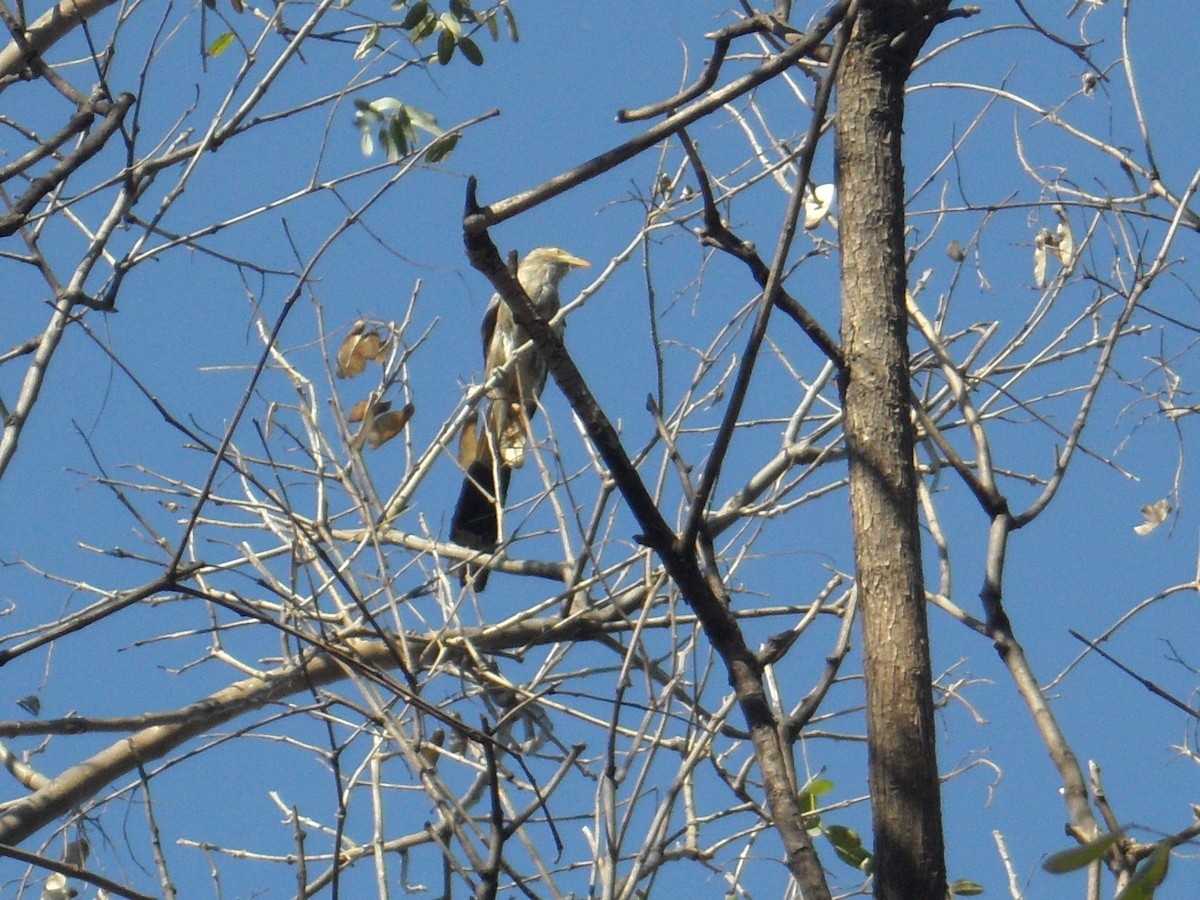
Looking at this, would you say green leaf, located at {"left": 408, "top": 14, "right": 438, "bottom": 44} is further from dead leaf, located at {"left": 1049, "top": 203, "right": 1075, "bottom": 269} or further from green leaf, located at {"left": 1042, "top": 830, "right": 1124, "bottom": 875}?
green leaf, located at {"left": 1042, "top": 830, "right": 1124, "bottom": 875}

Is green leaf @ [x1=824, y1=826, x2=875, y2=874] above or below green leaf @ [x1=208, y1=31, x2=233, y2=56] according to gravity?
below

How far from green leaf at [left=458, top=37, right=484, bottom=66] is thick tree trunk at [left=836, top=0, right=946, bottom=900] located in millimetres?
1941

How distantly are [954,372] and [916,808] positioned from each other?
3.08 ft

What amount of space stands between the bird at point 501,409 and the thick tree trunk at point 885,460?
6.69 feet

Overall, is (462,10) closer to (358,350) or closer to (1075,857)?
(358,350)

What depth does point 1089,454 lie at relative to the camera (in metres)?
3.13

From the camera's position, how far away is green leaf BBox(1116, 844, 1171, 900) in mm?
758

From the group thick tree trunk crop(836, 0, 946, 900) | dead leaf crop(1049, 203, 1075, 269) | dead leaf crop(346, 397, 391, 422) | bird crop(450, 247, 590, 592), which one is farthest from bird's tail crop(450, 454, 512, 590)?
thick tree trunk crop(836, 0, 946, 900)

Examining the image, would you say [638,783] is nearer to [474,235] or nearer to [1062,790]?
[1062,790]

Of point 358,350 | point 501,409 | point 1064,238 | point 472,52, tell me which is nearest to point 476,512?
point 501,409

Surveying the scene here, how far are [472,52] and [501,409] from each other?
2300mm

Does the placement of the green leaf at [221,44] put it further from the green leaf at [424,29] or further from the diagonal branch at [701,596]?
the diagonal branch at [701,596]

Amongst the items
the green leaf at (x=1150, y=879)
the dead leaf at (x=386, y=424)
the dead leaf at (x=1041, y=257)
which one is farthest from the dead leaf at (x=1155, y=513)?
the green leaf at (x=1150, y=879)

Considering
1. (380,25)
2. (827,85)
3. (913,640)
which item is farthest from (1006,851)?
(380,25)
